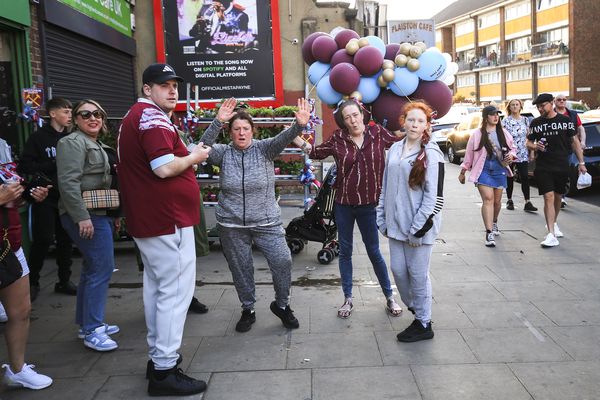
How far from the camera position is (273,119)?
791cm

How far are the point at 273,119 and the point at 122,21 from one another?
→ 16.8ft

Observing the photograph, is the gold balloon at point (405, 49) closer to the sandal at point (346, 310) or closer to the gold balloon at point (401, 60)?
the gold balloon at point (401, 60)

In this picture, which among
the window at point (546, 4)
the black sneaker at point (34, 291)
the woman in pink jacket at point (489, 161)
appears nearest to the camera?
the black sneaker at point (34, 291)

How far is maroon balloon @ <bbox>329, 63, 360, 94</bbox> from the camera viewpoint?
667 cm

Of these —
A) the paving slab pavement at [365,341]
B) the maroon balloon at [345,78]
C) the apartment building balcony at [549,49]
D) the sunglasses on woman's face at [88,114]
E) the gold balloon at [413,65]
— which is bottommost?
the paving slab pavement at [365,341]

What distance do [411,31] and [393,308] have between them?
15.2 metres

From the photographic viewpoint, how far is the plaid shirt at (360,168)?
16.9ft

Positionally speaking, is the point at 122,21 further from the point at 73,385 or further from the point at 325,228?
the point at 73,385

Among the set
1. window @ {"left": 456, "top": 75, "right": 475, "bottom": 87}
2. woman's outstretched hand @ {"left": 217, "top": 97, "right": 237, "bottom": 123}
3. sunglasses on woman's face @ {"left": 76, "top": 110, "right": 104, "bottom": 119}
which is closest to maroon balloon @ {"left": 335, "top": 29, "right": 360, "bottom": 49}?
woman's outstretched hand @ {"left": 217, "top": 97, "right": 237, "bottom": 123}

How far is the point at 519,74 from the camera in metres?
63.4

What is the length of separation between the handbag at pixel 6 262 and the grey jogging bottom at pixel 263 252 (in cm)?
166

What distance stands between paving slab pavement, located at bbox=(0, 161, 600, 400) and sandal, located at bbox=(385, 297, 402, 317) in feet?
0.18

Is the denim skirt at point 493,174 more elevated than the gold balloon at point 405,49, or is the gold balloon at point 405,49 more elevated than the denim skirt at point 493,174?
the gold balloon at point 405,49

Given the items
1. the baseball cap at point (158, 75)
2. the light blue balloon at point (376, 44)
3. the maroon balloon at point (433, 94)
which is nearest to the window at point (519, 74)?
the maroon balloon at point (433, 94)
